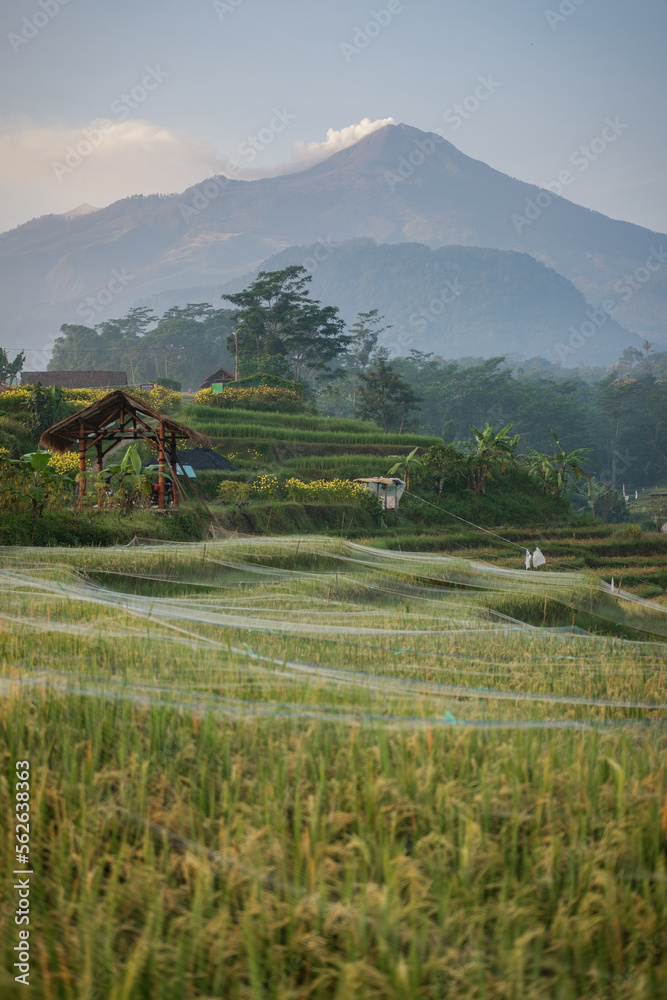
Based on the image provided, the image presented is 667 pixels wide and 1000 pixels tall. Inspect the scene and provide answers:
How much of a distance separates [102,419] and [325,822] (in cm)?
1170

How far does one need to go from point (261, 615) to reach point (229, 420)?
65.5 ft

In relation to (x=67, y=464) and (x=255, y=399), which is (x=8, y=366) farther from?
(x=67, y=464)

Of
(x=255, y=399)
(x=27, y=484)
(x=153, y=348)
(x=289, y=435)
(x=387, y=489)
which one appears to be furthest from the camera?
(x=153, y=348)

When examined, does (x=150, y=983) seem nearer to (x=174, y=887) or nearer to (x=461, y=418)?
(x=174, y=887)

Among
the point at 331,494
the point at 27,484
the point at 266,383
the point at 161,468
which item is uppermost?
the point at 266,383

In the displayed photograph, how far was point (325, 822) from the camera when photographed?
1856 millimetres

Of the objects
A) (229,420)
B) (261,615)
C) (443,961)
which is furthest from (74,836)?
A: (229,420)

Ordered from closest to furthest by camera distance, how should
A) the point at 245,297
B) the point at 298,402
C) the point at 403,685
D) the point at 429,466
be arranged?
1. the point at 403,685
2. the point at 429,466
3. the point at 298,402
4. the point at 245,297

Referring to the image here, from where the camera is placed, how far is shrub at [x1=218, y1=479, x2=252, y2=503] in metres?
15.8

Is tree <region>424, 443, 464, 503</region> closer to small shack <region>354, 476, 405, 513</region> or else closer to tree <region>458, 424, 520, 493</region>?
tree <region>458, 424, 520, 493</region>

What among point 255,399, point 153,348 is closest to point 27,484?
point 255,399

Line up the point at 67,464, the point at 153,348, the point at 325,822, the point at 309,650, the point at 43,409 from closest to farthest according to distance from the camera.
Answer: the point at 325,822 → the point at 309,650 → the point at 67,464 → the point at 43,409 → the point at 153,348

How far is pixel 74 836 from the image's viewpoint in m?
1.80

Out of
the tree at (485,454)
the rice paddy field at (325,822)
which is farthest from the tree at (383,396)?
the rice paddy field at (325,822)
